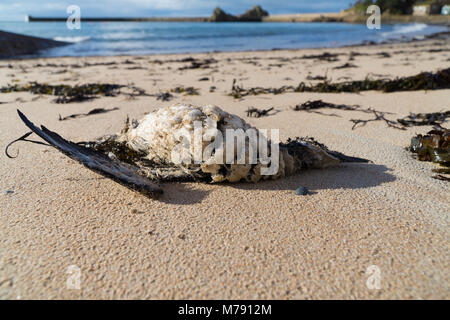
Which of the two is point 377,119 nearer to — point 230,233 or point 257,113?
point 257,113

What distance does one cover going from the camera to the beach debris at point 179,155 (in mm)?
1853

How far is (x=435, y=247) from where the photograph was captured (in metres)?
1.47

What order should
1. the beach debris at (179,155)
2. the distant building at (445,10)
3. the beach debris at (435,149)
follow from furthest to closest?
the distant building at (445,10), the beach debris at (435,149), the beach debris at (179,155)

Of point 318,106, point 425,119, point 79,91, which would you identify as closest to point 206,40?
point 79,91

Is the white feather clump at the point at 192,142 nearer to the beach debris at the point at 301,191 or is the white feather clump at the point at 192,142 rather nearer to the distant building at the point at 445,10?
the beach debris at the point at 301,191

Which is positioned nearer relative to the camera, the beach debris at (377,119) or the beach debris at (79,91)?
the beach debris at (377,119)

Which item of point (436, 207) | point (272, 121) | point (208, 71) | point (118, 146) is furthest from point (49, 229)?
point (208, 71)

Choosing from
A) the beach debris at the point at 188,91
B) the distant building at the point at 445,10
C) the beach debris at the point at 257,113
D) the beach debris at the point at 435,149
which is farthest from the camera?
the distant building at the point at 445,10

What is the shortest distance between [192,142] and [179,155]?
138 mm

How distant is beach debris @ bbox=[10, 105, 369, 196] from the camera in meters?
1.85

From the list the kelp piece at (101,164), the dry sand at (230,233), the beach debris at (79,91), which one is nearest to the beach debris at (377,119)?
the dry sand at (230,233)

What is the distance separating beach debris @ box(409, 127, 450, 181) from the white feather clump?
3.83 ft

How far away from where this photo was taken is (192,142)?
6.41 ft

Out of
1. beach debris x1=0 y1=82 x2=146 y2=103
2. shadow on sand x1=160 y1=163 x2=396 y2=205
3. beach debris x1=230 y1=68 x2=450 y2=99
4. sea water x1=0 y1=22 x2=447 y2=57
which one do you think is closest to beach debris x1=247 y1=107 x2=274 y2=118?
beach debris x1=230 y1=68 x2=450 y2=99
